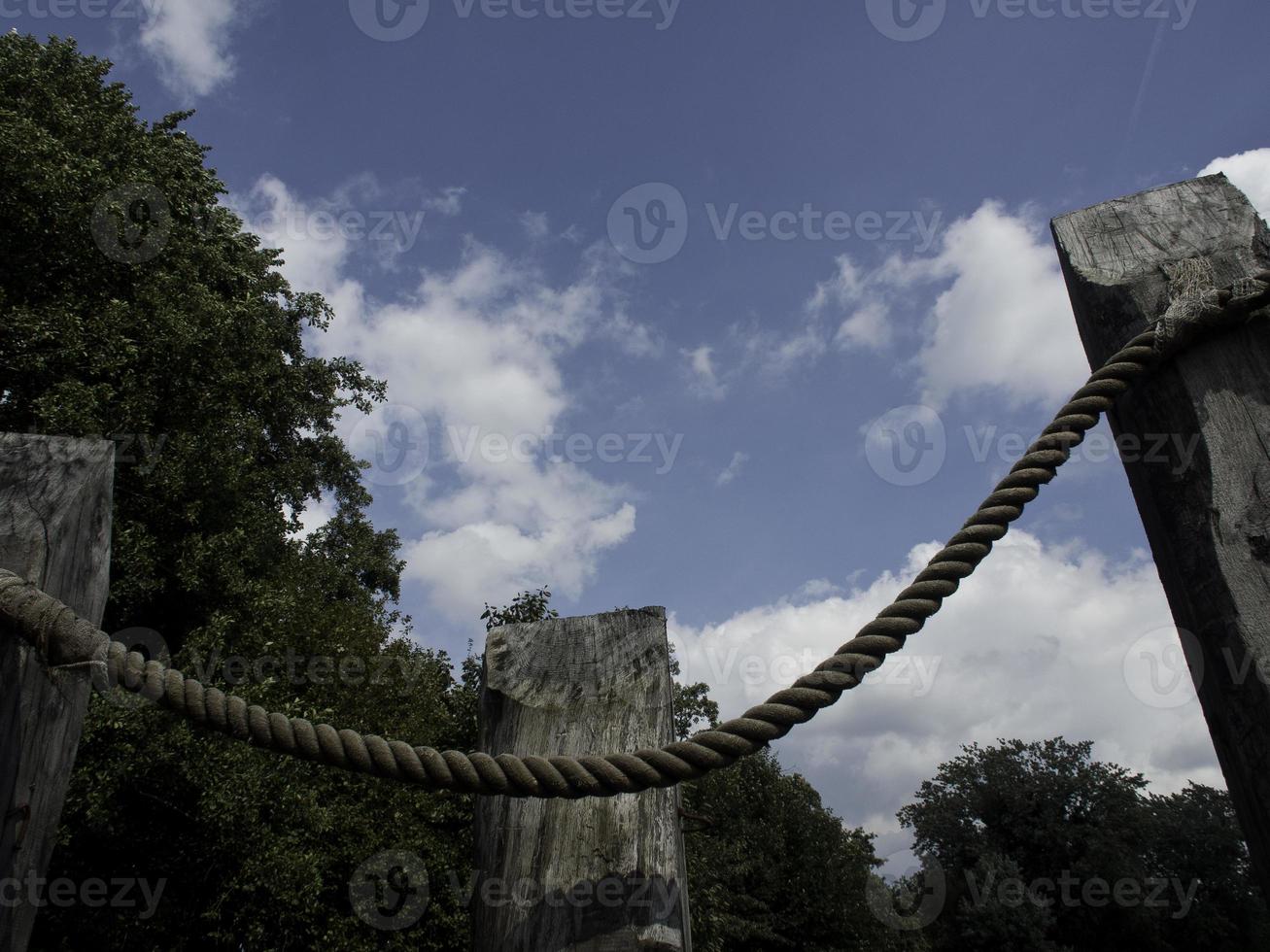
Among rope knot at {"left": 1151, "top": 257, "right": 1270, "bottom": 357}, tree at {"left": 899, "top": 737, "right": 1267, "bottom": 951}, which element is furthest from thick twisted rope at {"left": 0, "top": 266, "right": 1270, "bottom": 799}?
tree at {"left": 899, "top": 737, "right": 1267, "bottom": 951}

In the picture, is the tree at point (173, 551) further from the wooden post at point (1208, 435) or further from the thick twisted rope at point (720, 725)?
the wooden post at point (1208, 435)

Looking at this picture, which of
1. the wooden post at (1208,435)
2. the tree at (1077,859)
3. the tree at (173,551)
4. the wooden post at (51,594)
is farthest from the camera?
the tree at (1077,859)

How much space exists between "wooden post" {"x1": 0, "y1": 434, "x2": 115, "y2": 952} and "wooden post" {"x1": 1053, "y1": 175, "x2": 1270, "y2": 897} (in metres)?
2.23

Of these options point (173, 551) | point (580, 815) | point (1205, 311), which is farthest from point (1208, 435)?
point (173, 551)

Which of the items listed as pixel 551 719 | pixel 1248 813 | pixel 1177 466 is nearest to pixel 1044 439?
pixel 1177 466

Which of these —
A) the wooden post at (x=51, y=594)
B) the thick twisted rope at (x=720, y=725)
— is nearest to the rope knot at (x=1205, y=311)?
the thick twisted rope at (x=720, y=725)

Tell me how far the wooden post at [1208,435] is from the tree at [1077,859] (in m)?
31.5

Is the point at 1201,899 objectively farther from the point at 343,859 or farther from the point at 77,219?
the point at 77,219

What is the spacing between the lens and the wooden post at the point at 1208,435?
56.2 inches

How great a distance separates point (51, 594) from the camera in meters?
1.67

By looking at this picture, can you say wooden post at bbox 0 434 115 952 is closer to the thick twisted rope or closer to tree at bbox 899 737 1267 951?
the thick twisted rope

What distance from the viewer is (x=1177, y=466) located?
1607 millimetres

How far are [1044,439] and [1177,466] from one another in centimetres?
26

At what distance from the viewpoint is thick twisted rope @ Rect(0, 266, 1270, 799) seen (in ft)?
5.00
